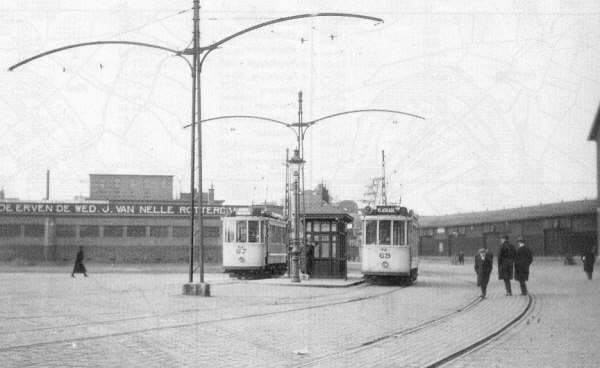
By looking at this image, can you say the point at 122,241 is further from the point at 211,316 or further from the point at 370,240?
the point at 211,316

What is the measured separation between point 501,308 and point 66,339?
10.5 meters

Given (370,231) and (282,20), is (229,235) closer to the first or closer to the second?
(370,231)

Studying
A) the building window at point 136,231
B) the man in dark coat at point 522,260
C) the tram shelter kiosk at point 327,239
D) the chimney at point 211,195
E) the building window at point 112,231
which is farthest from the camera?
the chimney at point 211,195

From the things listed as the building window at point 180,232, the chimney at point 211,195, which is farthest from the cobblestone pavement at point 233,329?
the chimney at point 211,195

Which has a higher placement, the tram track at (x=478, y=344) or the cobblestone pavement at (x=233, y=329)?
the cobblestone pavement at (x=233, y=329)

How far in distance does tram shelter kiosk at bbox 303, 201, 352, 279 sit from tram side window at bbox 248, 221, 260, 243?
3.98 meters

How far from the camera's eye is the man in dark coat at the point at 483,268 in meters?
22.6

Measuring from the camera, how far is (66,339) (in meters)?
11.3

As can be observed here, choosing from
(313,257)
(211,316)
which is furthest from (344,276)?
(211,316)

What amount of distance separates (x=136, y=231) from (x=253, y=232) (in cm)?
4409

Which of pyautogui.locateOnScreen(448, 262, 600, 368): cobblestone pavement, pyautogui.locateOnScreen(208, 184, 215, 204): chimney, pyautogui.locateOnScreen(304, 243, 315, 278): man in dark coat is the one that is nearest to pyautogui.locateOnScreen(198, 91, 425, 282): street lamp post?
pyautogui.locateOnScreen(304, 243, 315, 278): man in dark coat

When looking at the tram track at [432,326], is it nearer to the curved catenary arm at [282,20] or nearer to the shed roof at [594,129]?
the curved catenary arm at [282,20]

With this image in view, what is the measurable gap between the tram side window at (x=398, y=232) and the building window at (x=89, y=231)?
52.1 m

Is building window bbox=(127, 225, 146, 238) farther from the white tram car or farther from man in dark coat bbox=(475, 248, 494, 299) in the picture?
man in dark coat bbox=(475, 248, 494, 299)
